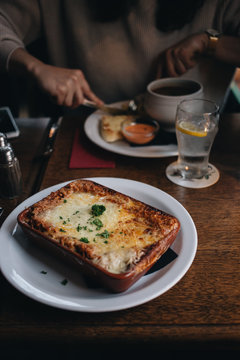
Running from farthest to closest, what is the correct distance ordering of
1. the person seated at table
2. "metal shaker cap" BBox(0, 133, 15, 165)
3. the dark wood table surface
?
the person seated at table, "metal shaker cap" BBox(0, 133, 15, 165), the dark wood table surface

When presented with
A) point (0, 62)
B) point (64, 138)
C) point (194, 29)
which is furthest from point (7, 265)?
point (194, 29)

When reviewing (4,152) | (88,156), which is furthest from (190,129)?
(4,152)

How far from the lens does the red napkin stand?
1389 mm

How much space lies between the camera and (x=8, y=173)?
1.16 m

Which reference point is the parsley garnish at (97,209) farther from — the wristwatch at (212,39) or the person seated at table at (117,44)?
the wristwatch at (212,39)

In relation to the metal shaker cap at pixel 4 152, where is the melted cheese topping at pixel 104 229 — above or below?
below

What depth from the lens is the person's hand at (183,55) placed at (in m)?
1.84

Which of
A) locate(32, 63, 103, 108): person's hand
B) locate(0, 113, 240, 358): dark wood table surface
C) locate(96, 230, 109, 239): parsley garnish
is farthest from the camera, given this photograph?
locate(32, 63, 103, 108): person's hand

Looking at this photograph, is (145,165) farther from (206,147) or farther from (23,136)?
(23,136)

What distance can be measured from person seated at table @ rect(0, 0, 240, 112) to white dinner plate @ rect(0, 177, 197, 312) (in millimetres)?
1049

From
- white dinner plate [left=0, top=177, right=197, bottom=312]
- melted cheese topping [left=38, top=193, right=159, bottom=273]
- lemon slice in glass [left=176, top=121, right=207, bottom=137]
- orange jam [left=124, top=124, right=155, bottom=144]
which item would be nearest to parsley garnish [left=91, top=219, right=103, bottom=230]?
melted cheese topping [left=38, top=193, right=159, bottom=273]

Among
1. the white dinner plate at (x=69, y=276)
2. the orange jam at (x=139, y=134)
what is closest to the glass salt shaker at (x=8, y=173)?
the white dinner plate at (x=69, y=276)

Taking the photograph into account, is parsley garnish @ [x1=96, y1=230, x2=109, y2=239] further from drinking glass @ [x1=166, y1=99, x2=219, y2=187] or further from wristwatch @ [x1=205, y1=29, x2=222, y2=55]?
wristwatch @ [x1=205, y1=29, x2=222, y2=55]

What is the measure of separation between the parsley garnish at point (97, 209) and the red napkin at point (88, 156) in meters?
0.45
